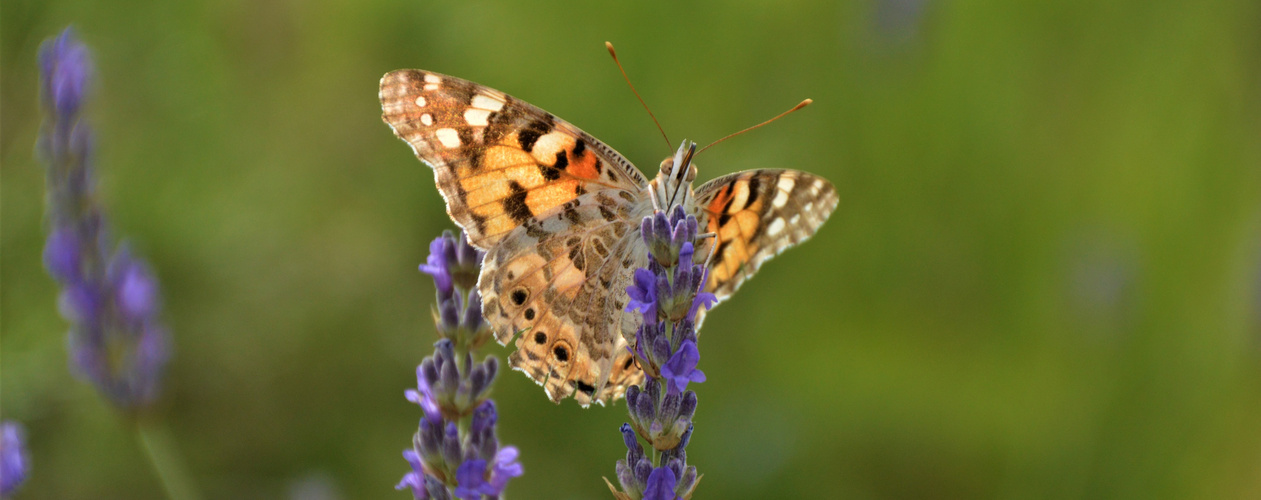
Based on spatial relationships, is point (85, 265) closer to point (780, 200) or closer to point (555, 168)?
point (555, 168)

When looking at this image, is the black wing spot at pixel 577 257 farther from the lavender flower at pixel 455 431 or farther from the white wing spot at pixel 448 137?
the lavender flower at pixel 455 431

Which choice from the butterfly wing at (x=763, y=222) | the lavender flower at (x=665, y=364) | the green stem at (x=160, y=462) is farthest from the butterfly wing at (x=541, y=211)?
the green stem at (x=160, y=462)

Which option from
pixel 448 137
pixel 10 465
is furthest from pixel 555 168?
pixel 10 465

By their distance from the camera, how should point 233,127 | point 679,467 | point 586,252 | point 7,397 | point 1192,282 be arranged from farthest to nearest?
point 233,127 → point 1192,282 → point 7,397 → point 586,252 → point 679,467

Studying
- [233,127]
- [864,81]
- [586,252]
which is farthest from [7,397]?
[864,81]

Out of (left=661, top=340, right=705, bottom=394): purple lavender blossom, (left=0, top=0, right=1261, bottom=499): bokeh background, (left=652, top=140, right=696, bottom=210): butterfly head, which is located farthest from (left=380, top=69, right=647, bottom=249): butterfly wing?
(left=0, top=0, right=1261, bottom=499): bokeh background

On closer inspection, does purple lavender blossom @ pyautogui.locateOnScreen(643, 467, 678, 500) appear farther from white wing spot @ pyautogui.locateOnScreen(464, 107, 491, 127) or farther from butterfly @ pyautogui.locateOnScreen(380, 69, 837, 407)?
white wing spot @ pyautogui.locateOnScreen(464, 107, 491, 127)

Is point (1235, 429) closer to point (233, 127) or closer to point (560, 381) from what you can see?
point (560, 381)
